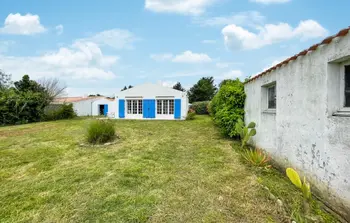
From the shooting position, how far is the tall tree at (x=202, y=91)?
41.5 metres

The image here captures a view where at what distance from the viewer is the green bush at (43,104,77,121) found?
902 inches

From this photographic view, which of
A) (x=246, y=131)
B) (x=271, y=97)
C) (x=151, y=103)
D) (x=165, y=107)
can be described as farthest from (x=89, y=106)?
(x=271, y=97)

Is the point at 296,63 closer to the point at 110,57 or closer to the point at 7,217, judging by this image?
the point at 7,217

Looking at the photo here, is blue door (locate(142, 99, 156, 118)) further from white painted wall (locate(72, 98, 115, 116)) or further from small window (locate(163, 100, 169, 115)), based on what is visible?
white painted wall (locate(72, 98, 115, 116))

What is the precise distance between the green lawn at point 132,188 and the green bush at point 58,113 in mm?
17349

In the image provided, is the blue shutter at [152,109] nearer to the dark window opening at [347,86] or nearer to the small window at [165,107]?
the small window at [165,107]

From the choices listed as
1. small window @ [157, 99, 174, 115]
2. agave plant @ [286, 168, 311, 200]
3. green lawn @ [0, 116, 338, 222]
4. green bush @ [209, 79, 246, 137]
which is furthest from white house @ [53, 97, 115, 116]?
agave plant @ [286, 168, 311, 200]

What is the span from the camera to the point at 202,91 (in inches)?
1633

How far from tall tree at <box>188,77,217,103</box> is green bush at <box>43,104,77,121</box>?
24.7 m

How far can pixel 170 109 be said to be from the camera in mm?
23984

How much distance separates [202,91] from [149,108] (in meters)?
19.9

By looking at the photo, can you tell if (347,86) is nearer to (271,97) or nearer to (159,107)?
(271,97)

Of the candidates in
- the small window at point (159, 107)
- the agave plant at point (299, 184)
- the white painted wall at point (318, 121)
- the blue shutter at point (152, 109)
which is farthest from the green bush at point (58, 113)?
the agave plant at point (299, 184)

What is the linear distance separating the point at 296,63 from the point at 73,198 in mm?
5379
